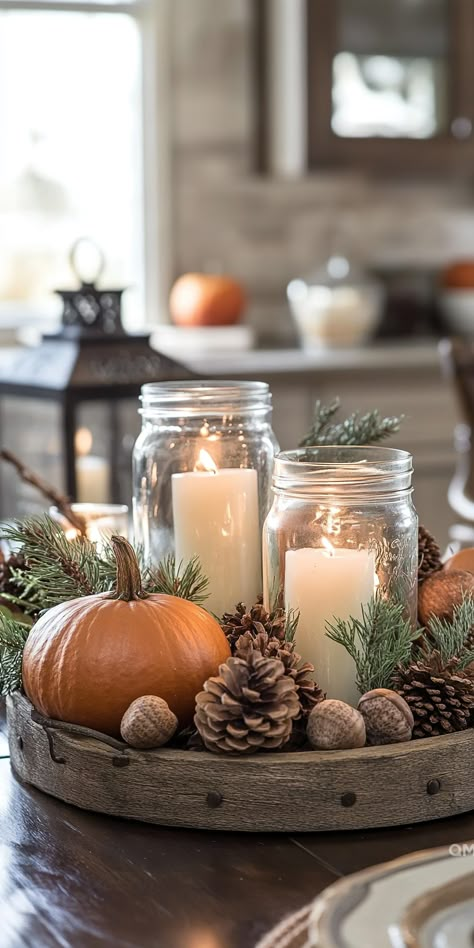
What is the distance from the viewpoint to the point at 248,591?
3.00ft

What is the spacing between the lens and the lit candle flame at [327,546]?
2.65ft

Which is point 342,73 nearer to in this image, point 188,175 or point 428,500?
point 188,175

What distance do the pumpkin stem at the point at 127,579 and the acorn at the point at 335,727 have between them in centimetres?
13

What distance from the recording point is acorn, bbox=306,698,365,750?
0.74m

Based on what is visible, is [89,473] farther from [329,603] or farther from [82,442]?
[329,603]

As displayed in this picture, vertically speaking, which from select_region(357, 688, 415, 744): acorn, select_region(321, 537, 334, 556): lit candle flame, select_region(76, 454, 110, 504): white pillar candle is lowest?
select_region(76, 454, 110, 504): white pillar candle

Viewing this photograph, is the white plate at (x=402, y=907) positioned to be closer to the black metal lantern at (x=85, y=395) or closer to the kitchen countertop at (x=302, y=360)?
the black metal lantern at (x=85, y=395)

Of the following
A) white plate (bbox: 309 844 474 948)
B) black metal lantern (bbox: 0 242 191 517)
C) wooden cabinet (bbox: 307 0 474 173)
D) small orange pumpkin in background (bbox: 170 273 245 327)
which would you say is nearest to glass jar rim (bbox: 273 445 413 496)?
white plate (bbox: 309 844 474 948)

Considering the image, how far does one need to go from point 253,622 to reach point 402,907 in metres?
0.25

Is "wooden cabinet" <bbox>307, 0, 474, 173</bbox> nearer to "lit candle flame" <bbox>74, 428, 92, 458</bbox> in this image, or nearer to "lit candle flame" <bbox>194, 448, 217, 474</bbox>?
"lit candle flame" <bbox>74, 428, 92, 458</bbox>

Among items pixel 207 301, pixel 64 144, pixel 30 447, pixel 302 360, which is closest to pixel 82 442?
pixel 30 447

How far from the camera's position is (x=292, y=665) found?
0.77m

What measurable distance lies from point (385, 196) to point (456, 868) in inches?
134

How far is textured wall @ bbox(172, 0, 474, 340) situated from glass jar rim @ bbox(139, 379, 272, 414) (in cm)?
275
